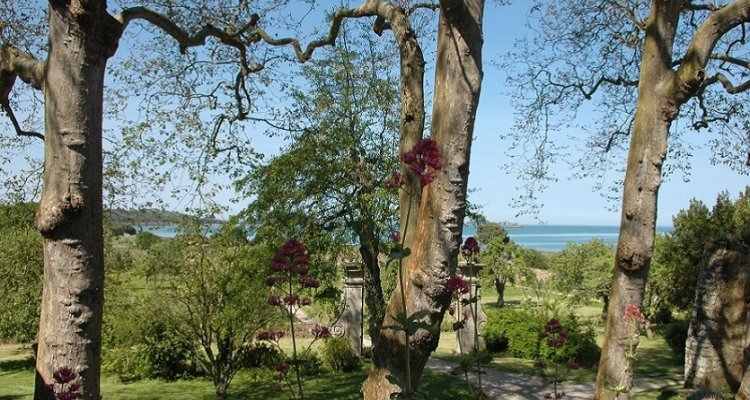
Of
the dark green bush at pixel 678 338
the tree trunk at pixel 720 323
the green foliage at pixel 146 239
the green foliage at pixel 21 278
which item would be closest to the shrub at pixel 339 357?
the green foliage at pixel 146 239

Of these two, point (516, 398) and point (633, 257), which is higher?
point (633, 257)

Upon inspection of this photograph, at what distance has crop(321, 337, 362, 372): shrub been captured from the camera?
524 inches

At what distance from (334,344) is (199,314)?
4.41m

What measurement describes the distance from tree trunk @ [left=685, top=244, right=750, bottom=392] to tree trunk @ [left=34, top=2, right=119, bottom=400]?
371 inches

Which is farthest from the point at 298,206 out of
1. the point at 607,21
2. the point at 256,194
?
the point at 607,21

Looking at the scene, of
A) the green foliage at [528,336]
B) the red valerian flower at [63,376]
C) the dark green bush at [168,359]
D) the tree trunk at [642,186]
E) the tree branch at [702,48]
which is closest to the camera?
the red valerian flower at [63,376]

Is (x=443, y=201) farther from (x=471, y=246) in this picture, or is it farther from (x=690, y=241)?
(x=690, y=241)

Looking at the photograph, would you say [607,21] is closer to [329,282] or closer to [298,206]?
[298,206]

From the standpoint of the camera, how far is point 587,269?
23516mm

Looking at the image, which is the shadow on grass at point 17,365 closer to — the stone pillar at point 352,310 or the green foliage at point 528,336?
the stone pillar at point 352,310

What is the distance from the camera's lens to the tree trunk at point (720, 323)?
386 inches

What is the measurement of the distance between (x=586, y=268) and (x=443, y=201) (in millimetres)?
20867

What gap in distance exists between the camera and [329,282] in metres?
14.8

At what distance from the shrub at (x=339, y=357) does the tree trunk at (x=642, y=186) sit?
777cm
